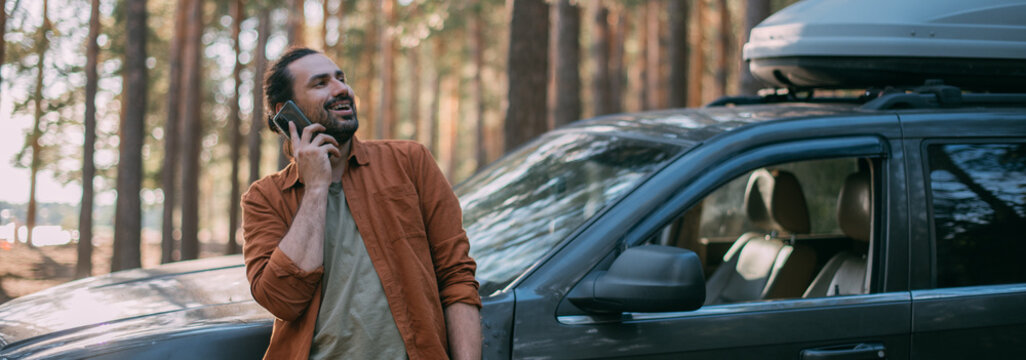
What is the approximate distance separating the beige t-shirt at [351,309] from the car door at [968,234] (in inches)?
66.6

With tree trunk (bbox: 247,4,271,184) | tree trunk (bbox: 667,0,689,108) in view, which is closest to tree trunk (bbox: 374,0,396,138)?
tree trunk (bbox: 247,4,271,184)

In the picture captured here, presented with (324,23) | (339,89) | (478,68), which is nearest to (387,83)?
(324,23)

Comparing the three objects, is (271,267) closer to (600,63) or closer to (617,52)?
(600,63)

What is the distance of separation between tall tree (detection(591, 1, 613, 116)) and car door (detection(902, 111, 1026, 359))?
16.9m

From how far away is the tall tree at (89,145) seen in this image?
682 inches

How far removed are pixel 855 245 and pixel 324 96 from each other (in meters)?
2.34

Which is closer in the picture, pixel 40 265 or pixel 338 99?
pixel 338 99

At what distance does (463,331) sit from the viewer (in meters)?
2.38

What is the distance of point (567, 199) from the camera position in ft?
10.7

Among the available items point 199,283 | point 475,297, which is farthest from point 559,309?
point 199,283

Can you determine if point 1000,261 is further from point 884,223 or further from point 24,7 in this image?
point 24,7

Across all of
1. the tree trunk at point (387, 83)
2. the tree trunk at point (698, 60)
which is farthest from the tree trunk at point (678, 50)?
the tree trunk at point (387, 83)

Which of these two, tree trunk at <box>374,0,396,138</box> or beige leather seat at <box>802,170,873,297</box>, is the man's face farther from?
tree trunk at <box>374,0,396,138</box>

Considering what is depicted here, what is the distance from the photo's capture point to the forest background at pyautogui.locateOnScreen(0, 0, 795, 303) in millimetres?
13461
